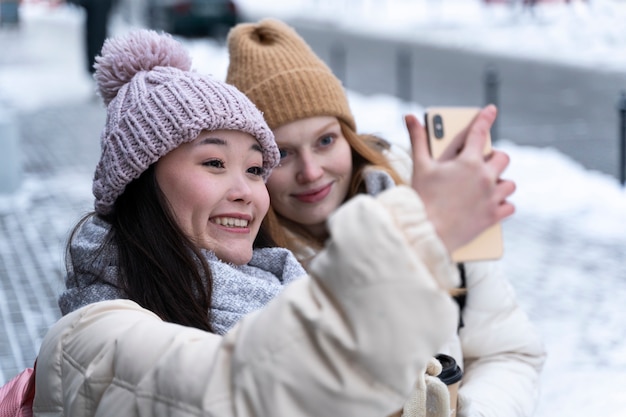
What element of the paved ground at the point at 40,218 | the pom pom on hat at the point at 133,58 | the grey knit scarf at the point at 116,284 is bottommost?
the paved ground at the point at 40,218

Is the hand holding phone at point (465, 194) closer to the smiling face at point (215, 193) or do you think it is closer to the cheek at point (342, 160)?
the smiling face at point (215, 193)

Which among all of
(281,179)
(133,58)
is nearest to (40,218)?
(281,179)

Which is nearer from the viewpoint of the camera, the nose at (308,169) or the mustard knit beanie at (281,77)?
the nose at (308,169)

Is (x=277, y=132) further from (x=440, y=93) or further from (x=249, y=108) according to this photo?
(x=440, y=93)

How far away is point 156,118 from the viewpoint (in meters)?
2.42

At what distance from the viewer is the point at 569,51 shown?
67.3 ft

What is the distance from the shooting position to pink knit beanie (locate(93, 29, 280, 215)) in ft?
7.88

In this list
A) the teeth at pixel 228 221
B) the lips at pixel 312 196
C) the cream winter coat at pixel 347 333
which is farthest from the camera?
the lips at pixel 312 196

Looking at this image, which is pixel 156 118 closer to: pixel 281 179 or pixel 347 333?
pixel 347 333

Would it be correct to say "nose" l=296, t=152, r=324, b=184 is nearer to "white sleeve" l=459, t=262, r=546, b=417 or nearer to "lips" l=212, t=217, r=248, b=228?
"white sleeve" l=459, t=262, r=546, b=417

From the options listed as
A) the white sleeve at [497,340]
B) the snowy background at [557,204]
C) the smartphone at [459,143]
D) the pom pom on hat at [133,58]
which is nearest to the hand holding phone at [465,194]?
the smartphone at [459,143]

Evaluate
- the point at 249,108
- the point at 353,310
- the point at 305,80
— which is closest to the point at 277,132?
the point at 305,80

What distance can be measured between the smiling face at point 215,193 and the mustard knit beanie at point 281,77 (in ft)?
3.83

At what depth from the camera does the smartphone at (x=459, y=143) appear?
164 centimetres
